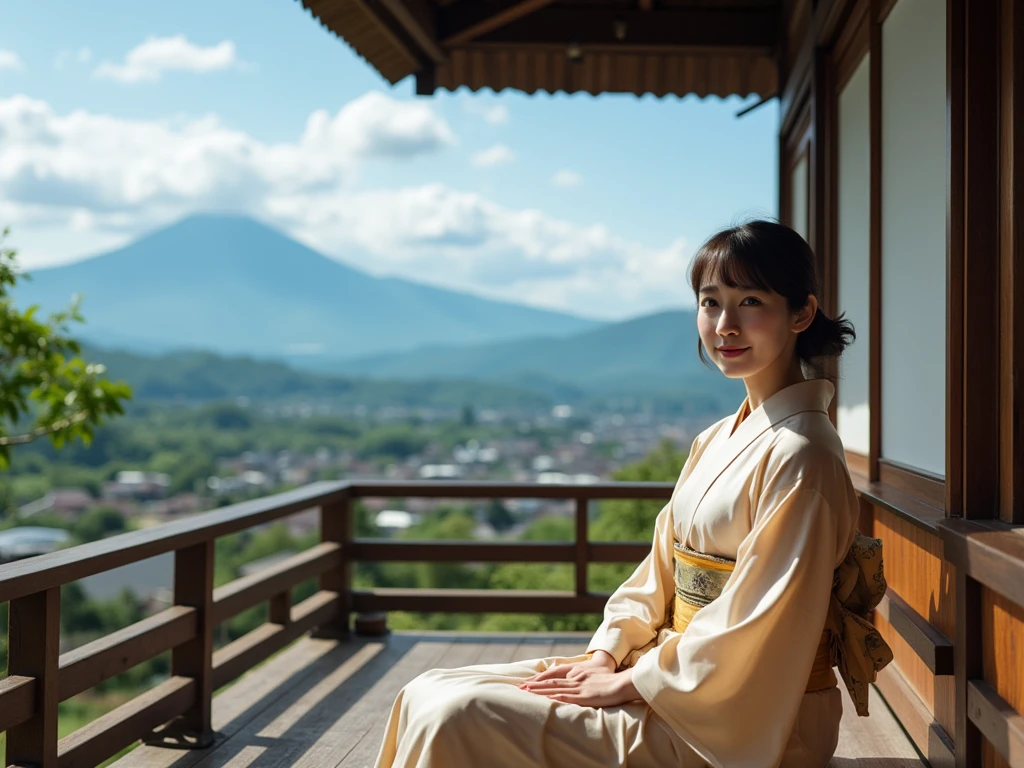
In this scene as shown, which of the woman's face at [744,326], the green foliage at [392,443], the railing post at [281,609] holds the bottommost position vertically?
the green foliage at [392,443]

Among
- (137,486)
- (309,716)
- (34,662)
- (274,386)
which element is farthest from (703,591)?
(274,386)

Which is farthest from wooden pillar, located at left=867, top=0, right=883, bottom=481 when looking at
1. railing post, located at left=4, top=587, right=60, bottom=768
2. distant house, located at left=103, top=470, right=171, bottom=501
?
distant house, located at left=103, top=470, right=171, bottom=501

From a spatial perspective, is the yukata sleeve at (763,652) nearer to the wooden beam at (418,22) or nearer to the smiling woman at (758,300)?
the smiling woman at (758,300)

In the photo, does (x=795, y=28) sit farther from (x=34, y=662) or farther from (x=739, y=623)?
(x=34, y=662)

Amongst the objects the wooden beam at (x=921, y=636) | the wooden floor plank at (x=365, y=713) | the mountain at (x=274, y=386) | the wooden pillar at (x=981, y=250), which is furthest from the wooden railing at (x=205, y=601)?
the mountain at (x=274, y=386)

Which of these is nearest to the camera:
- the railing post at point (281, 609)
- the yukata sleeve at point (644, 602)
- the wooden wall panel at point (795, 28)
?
the yukata sleeve at point (644, 602)

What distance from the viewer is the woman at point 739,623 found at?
4.89 ft

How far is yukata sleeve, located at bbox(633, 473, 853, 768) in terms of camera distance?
149 cm

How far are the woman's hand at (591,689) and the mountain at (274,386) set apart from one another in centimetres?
5640

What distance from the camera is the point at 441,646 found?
386 cm

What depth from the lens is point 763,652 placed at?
1.49 m

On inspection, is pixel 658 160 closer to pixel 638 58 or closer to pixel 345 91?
pixel 345 91

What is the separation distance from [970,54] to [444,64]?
3.26 metres

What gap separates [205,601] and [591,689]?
Result: 1.56 metres
